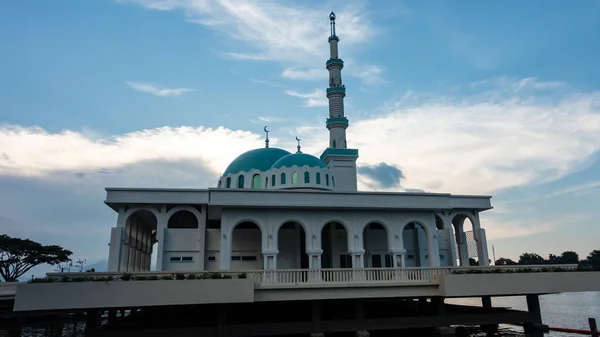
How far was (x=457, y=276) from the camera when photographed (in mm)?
19078

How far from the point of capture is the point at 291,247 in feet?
85.6

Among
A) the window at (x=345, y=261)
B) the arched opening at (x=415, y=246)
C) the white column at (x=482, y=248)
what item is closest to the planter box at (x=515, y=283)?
the white column at (x=482, y=248)

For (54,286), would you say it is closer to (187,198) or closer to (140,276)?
(140,276)

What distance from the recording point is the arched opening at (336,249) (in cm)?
2611

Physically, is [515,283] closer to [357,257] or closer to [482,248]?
[482,248]

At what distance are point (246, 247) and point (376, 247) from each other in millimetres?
7863

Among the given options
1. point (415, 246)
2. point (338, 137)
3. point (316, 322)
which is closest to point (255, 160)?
point (338, 137)

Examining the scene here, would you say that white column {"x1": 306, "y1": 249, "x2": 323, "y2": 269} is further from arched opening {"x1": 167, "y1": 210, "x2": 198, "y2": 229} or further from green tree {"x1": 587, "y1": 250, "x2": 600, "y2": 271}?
green tree {"x1": 587, "y1": 250, "x2": 600, "y2": 271}

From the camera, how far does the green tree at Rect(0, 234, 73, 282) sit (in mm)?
43125

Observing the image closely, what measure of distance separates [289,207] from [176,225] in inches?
308

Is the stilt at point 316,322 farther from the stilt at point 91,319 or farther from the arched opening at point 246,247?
the stilt at point 91,319

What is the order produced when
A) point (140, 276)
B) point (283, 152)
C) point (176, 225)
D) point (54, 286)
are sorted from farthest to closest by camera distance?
1. point (283, 152)
2. point (176, 225)
3. point (140, 276)
4. point (54, 286)

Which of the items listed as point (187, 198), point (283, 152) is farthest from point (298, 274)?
point (283, 152)

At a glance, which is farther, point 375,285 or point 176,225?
point 176,225
